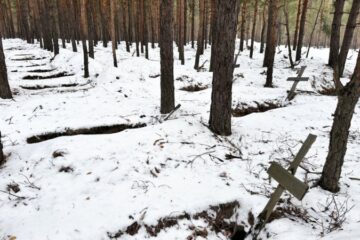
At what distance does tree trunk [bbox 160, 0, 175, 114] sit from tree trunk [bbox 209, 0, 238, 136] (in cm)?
164

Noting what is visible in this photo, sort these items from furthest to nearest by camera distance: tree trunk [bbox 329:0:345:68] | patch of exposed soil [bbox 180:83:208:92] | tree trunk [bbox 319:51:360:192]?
tree trunk [bbox 329:0:345:68], patch of exposed soil [bbox 180:83:208:92], tree trunk [bbox 319:51:360:192]

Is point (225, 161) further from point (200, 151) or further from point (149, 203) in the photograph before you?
point (149, 203)

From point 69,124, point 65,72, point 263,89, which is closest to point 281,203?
point 69,124

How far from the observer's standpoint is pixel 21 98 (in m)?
10.1

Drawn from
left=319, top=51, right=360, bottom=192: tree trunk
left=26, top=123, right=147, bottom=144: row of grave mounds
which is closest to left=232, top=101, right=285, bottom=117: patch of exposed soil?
left=26, top=123, right=147, bottom=144: row of grave mounds

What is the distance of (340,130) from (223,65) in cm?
287

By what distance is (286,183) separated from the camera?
11.5 feet

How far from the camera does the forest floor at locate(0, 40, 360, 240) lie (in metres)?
3.89

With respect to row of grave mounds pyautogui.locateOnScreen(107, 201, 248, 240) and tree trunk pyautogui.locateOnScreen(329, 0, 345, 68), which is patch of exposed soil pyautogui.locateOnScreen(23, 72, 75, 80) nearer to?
row of grave mounds pyautogui.locateOnScreen(107, 201, 248, 240)

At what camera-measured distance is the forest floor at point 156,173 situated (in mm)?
3895

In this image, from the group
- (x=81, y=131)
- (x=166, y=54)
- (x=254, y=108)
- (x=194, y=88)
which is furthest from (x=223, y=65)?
(x=194, y=88)

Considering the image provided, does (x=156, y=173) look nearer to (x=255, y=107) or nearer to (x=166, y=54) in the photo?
(x=166, y=54)

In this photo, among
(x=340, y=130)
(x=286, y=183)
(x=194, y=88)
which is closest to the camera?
(x=286, y=183)

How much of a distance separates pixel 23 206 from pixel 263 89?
10.4 meters
